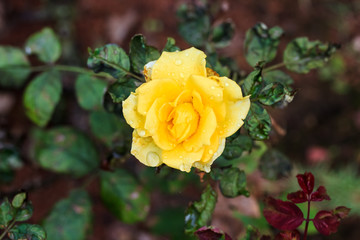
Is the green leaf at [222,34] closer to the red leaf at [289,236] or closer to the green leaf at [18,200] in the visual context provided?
the red leaf at [289,236]

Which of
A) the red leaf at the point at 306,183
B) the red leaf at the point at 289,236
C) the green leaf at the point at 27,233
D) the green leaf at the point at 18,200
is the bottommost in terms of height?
the green leaf at the point at 27,233

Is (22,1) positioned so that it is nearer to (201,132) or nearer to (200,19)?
(200,19)

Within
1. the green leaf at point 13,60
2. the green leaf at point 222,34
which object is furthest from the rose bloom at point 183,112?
the green leaf at point 13,60

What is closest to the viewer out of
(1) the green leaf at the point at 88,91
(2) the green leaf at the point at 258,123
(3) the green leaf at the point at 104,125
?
(2) the green leaf at the point at 258,123

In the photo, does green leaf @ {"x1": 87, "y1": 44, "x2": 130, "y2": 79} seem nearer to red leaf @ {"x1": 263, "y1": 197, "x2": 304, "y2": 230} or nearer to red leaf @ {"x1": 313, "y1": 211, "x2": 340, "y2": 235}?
red leaf @ {"x1": 263, "y1": 197, "x2": 304, "y2": 230}

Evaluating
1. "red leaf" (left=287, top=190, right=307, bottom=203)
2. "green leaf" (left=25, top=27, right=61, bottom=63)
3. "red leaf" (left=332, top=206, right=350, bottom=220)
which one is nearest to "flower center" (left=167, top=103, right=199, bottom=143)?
"red leaf" (left=287, top=190, right=307, bottom=203)
